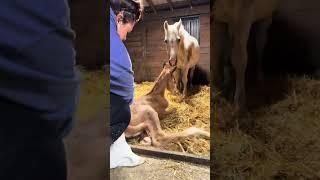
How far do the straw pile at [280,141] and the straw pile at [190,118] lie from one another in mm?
79

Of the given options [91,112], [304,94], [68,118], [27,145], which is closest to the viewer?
A: [27,145]

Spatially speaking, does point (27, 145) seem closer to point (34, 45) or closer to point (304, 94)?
point (34, 45)

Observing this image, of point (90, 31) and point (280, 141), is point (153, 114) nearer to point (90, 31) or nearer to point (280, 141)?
point (90, 31)

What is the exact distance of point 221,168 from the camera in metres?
1.55

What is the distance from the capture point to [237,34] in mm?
1548

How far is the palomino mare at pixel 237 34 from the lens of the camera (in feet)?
4.90

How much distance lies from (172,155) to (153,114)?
0.68 feet

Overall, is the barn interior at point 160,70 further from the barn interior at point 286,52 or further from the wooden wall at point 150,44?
the barn interior at point 286,52

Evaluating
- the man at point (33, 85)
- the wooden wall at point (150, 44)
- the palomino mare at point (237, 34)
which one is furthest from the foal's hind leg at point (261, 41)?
the man at point (33, 85)

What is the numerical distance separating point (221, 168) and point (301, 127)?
1.22 ft

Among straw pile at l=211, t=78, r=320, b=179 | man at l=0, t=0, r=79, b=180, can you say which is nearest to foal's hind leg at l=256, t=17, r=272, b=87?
straw pile at l=211, t=78, r=320, b=179

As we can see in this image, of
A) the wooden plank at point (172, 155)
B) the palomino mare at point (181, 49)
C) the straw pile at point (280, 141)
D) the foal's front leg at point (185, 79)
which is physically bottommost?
the wooden plank at point (172, 155)

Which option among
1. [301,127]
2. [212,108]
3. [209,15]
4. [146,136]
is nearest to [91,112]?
[146,136]

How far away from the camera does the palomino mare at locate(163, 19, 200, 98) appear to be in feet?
5.43
